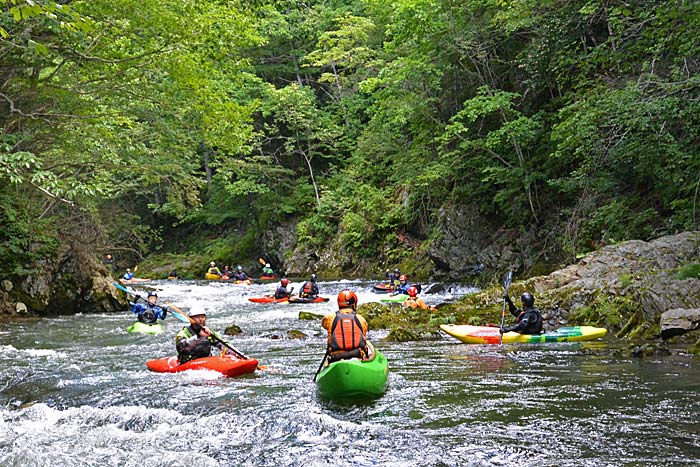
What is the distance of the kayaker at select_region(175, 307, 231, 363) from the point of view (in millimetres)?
8617

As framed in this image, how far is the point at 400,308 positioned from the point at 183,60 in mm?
7229

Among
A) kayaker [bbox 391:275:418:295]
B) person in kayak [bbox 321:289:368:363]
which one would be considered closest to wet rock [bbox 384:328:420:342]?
person in kayak [bbox 321:289:368:363]

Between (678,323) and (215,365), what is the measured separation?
6.84 metres

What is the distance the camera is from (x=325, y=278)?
26578 millimetres

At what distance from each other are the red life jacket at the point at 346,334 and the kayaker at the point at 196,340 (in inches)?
86.8

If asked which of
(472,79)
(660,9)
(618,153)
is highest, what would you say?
(472,79)

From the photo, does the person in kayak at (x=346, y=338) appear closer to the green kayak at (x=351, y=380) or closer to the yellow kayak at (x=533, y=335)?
the green kayak at (x=351, y=380)

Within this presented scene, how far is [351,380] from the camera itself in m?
6.63

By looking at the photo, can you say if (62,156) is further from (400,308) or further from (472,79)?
(472,79)

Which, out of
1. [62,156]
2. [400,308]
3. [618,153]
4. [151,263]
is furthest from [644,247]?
[151,263]

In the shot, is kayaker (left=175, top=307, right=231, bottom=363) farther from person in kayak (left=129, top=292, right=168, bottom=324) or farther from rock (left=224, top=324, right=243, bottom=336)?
person in kayak (left=129, top=292, right=168, bottom=324)

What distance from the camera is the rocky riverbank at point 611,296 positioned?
1023cm

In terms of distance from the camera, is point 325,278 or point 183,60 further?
point 325,278

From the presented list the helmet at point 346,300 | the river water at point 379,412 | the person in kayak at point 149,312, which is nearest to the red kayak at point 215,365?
the river water at point 379,412
